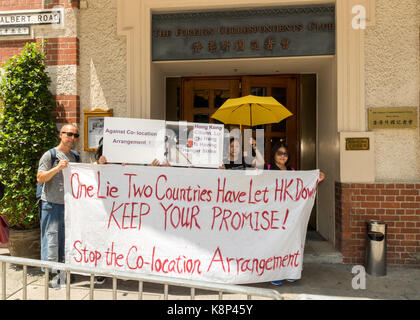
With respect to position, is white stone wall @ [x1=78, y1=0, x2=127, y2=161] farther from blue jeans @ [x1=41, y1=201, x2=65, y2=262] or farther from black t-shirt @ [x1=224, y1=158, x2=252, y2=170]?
black t-shirt @ [x1=224, y1=158, x2=252, y2=170]

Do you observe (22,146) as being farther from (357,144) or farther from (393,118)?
(393,118)

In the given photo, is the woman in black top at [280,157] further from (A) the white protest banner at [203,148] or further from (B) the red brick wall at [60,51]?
(B) the red brick wall at [60,51]

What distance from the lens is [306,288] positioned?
3869 millimetres

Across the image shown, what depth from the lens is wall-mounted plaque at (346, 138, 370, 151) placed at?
4.71m

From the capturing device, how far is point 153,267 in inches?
147

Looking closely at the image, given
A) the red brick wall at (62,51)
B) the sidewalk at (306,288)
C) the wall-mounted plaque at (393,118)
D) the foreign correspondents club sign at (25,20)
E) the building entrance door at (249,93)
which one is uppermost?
the foreign correspondents club sign at (25,20)

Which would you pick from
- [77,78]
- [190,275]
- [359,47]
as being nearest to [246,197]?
[190,275]

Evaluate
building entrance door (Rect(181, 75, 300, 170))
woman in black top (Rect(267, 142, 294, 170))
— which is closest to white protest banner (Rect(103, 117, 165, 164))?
woman in black top (Rect(267, 142, 294, 170))

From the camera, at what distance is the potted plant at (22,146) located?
14.9 ft

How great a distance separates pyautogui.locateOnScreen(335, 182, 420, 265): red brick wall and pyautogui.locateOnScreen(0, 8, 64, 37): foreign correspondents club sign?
542 cm

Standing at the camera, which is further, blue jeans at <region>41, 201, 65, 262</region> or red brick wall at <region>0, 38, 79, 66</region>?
red brick wall at <region>0, 38, 79, 66</region>

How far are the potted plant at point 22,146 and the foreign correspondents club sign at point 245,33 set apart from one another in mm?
2009

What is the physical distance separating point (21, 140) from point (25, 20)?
7.35ft

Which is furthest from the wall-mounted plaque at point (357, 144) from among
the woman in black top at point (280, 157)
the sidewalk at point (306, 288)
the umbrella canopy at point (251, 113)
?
the sidewalk at point (306, 288)
